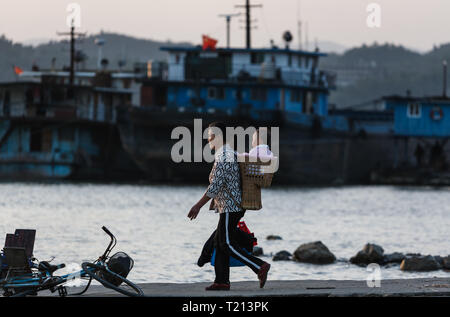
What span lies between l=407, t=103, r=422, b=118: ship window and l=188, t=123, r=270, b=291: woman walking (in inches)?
2191

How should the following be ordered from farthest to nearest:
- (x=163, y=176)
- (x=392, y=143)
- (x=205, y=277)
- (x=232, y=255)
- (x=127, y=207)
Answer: (x=392, y=143), (x=163, y=176), (x=127, y=207), (x=205, y=277), (x=232, y=255)

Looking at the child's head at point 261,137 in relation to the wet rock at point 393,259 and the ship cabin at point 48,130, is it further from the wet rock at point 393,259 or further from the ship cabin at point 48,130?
the ship cabin at point 48,130

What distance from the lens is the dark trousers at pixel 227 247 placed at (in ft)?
36.3

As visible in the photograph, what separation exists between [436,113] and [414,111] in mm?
1405

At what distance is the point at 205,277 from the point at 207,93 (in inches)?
1781

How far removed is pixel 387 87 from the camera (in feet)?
628

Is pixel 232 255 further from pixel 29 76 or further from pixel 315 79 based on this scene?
pixel 29 76

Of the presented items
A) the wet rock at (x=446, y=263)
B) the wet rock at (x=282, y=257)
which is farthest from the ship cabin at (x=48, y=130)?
the wet rock at (x=446, y=263)

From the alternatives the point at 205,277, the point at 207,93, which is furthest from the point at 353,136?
the point at 205,277

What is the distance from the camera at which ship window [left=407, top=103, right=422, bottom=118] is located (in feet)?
214

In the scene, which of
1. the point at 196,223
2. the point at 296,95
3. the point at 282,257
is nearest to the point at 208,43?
the point at 296,95

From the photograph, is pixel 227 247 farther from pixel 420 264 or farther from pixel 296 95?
pixel 296 95

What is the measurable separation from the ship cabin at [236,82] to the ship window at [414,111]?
593cm

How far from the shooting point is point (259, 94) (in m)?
63.8
